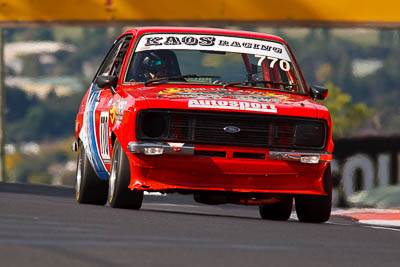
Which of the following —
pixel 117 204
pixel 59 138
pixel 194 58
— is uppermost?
pixel 194 58

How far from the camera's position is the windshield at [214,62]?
1123cm

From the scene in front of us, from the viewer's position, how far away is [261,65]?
1166cm

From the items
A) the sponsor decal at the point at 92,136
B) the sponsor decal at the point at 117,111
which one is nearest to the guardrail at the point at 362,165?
the sponsor decal at the point at 92,136

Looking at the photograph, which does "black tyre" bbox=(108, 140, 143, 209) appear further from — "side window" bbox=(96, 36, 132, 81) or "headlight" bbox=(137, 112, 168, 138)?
"side window" bbox=(96, 36, 132, 81)

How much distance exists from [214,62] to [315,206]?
1.77m

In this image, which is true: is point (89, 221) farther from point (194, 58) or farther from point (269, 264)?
point (194, 58)

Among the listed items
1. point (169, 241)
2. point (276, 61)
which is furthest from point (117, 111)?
point (169, 241)

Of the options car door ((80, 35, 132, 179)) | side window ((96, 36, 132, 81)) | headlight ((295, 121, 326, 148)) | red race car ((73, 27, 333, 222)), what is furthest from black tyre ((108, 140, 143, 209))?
headlight ((295, 121, 326, 148))

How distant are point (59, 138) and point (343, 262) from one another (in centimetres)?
1649

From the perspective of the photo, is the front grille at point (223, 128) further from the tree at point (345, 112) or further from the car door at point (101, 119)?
the tree at point (345, 112)

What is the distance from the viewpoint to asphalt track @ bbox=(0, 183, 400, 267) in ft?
22.0

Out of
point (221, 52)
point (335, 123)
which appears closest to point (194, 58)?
point (221, 52)

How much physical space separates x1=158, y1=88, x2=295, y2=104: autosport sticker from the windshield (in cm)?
30

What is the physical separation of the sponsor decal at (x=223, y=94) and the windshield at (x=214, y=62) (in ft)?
0.97
